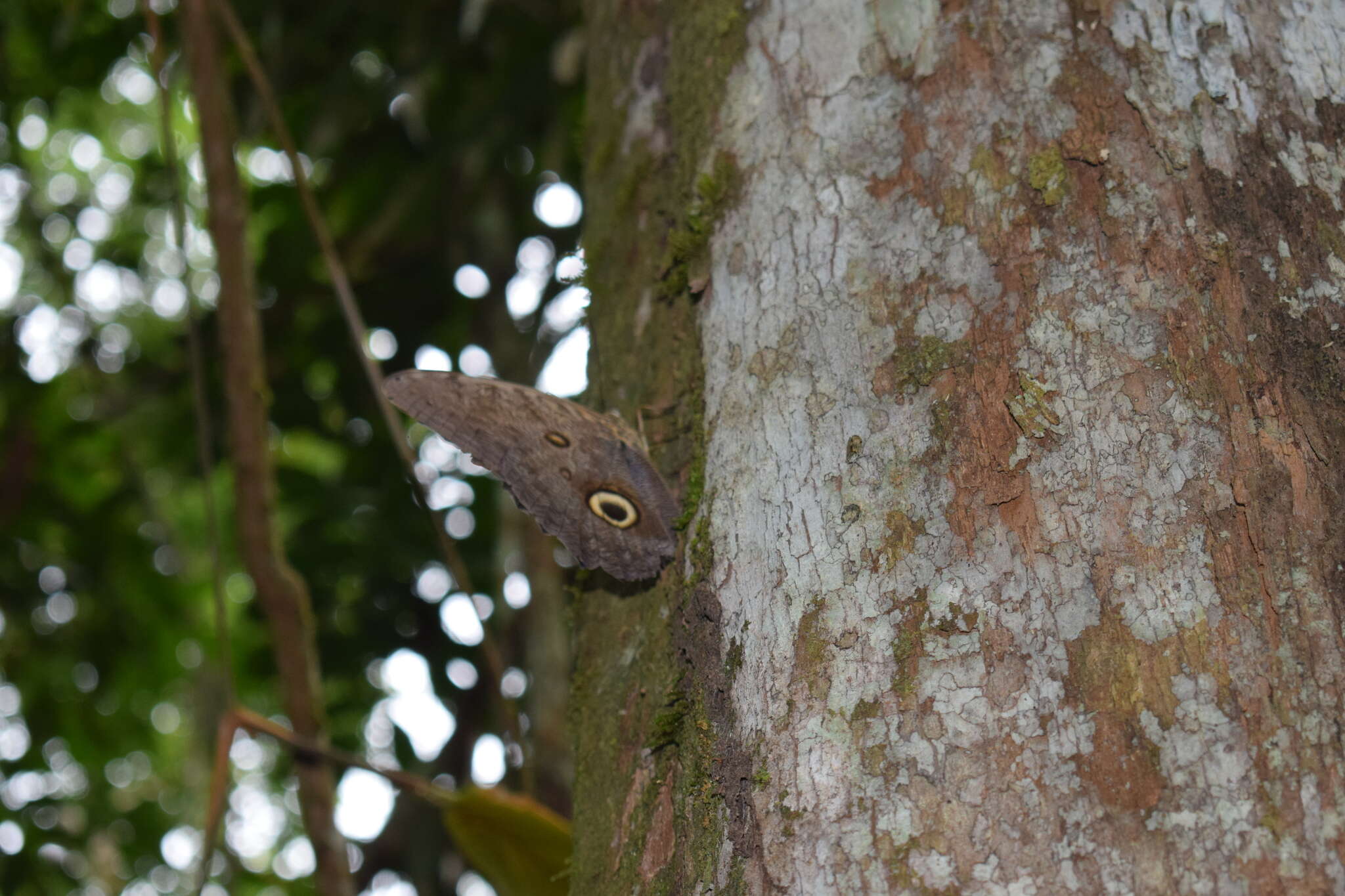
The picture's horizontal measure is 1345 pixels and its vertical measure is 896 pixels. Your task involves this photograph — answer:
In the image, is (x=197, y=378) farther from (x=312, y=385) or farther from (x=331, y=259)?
(x=312, y=385)

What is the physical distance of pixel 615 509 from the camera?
55.2 inches

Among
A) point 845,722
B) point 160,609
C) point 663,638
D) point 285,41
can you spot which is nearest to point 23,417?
point 160,609

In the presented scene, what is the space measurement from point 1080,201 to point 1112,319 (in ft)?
0.52

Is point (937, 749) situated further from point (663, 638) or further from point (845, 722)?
point (663, 638)

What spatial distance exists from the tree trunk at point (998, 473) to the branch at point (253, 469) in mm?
1329

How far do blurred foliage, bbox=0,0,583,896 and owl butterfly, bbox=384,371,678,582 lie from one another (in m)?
0.87

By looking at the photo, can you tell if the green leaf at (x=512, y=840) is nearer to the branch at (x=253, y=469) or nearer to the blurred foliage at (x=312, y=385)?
the blurred foliage at (x=312, y=385)

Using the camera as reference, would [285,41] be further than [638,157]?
Yes

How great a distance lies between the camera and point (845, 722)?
1010mm

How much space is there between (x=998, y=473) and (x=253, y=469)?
1.99 meters

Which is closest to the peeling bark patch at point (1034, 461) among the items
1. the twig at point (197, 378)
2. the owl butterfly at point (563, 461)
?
the owl butterfly at point (563, 461)

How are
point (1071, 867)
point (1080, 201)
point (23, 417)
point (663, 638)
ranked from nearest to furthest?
1. point (1071, 867)
2. point (1080, 201)
3. point (663, 638)
4. point (23, 417)

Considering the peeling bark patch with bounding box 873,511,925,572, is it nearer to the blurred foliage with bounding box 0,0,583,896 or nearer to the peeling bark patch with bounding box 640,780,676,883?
the peeling bark patch with bounding box 640,780,676,883

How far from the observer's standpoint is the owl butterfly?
135 centimetres
